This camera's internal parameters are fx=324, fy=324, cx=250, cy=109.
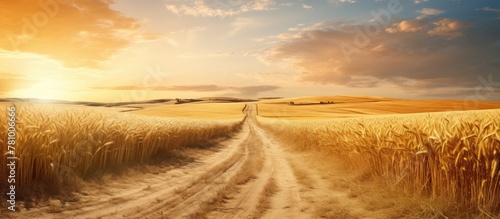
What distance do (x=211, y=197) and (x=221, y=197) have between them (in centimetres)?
24

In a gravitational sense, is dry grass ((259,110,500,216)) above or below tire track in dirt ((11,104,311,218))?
above

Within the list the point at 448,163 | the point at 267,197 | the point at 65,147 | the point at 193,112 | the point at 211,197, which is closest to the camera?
the point at 448,163

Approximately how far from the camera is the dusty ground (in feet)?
21.2

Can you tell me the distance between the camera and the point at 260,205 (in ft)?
23.3

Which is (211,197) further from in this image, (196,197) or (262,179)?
(262,179)

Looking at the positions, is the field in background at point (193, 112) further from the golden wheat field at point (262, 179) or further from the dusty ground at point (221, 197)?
the dusty ground at point (221, 197)

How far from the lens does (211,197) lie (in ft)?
25.1

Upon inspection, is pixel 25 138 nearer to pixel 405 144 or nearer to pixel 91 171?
pixel 91 171

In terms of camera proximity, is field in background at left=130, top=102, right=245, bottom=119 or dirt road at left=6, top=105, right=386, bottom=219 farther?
field in background at left=130, top=102, right=245, bottom=119

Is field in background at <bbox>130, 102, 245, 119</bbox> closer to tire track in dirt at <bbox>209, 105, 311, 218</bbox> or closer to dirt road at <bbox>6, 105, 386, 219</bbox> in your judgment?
dirt road at <bbox>6, 105, 386, 219</bbox>

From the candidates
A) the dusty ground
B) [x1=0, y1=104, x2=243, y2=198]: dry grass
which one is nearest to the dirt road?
the dusty ground

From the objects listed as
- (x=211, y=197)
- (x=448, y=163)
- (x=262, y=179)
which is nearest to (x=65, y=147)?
(x=211, y=197)

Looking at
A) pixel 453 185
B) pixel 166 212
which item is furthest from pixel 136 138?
pixel 453 185

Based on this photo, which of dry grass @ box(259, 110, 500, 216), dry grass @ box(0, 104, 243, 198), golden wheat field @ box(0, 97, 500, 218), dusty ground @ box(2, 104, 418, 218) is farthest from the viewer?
dry grass @ box(0, 104, 243, 198)
